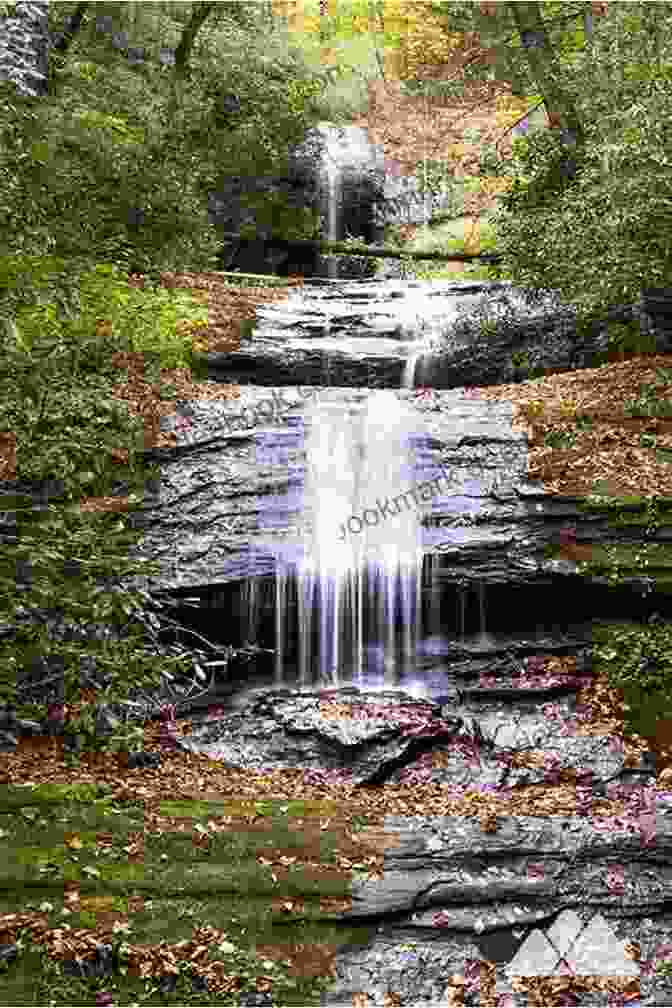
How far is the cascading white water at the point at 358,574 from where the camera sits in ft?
34.7

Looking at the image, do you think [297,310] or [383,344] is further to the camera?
[297,310]

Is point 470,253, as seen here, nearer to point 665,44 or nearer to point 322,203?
point 322,203

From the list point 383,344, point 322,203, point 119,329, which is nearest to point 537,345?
point 383,344

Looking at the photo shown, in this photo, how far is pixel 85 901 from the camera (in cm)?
578

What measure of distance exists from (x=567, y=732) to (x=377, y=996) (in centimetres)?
439

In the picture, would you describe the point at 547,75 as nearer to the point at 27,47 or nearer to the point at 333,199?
the point at 27,47

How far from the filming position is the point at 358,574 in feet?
35.3
